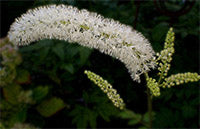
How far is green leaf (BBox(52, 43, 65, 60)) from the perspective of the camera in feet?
4.85

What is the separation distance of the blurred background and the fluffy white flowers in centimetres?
27

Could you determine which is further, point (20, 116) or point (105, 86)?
point (20, 116)

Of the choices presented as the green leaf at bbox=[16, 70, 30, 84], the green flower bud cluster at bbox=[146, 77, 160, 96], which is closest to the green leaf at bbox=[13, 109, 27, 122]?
the green leaf at bbox=[16, 70, 30, 84]

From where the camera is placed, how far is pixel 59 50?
1.49 meters

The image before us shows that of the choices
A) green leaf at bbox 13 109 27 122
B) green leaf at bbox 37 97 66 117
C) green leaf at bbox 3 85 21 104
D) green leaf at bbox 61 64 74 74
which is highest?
green leaf at bbox 61 64 74 74

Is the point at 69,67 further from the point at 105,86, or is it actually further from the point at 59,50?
the point at 105,86

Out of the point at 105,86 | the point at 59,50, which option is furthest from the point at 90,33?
the point at 59,50

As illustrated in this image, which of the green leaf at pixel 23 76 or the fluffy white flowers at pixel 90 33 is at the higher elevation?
the fluffy white flowers at pixel 90 33

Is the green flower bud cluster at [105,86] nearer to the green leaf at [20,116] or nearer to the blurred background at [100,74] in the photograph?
→ the blurred background at [100,74]

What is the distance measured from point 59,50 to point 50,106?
0.62 m

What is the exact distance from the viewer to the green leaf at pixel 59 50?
148 cm

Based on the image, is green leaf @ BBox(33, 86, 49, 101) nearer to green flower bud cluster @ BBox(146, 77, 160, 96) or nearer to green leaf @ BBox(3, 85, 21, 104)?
green leaf @ BBox(3, 85, 21, 104)

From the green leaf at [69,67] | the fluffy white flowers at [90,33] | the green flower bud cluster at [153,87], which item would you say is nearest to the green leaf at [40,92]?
the green leaf at [69,67]

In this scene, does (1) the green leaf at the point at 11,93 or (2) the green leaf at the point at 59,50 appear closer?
(2) the green leaf at the point at 59,50
